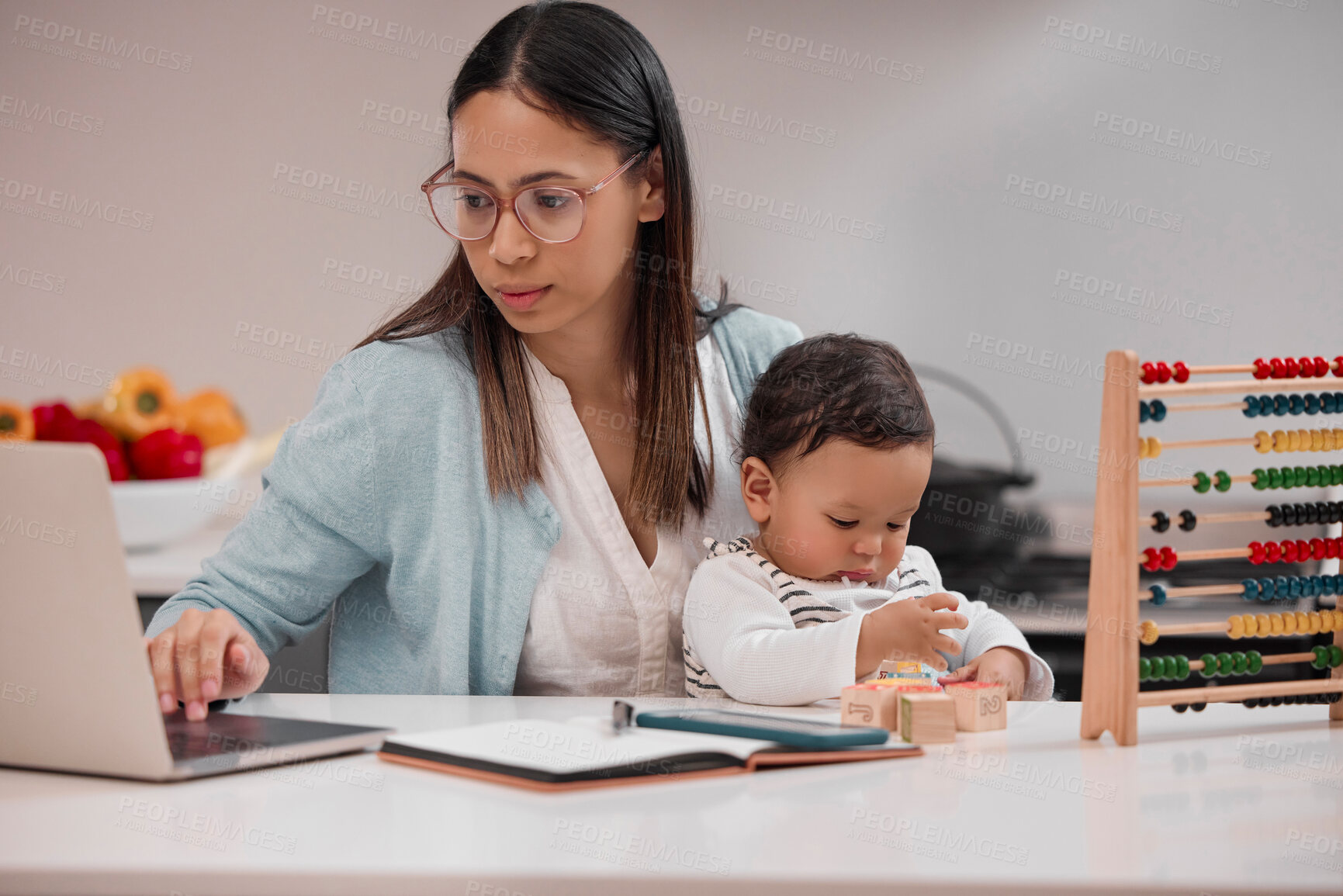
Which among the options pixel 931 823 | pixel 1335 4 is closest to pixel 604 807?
pixel 931 823

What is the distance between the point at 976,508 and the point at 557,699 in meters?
1.81

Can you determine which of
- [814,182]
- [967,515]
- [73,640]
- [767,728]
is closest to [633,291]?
[767,728]

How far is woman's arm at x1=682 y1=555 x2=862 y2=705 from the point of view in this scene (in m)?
1.22

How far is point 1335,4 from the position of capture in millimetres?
3252

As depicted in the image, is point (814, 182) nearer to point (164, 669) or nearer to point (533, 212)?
point (533, 212)

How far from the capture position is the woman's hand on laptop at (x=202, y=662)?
1125 millimetres

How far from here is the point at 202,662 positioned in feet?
3.72

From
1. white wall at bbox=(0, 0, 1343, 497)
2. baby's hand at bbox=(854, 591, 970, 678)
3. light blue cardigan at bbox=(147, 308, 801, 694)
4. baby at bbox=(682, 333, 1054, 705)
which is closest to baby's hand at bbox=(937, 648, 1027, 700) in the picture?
baby at bbox=(682, 333, 1054, 705)

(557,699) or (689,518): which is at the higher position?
(689,518)

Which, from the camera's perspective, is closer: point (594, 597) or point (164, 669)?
point (164, 669)

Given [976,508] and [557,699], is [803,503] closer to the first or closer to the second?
[557,699]

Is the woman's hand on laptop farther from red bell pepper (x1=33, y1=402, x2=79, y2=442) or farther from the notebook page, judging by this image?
red bell pepper (x1=33, y1=402, x2=79, y2=442)

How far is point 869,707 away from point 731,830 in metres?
0.39

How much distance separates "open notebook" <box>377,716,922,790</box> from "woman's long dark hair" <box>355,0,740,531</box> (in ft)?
1.78
